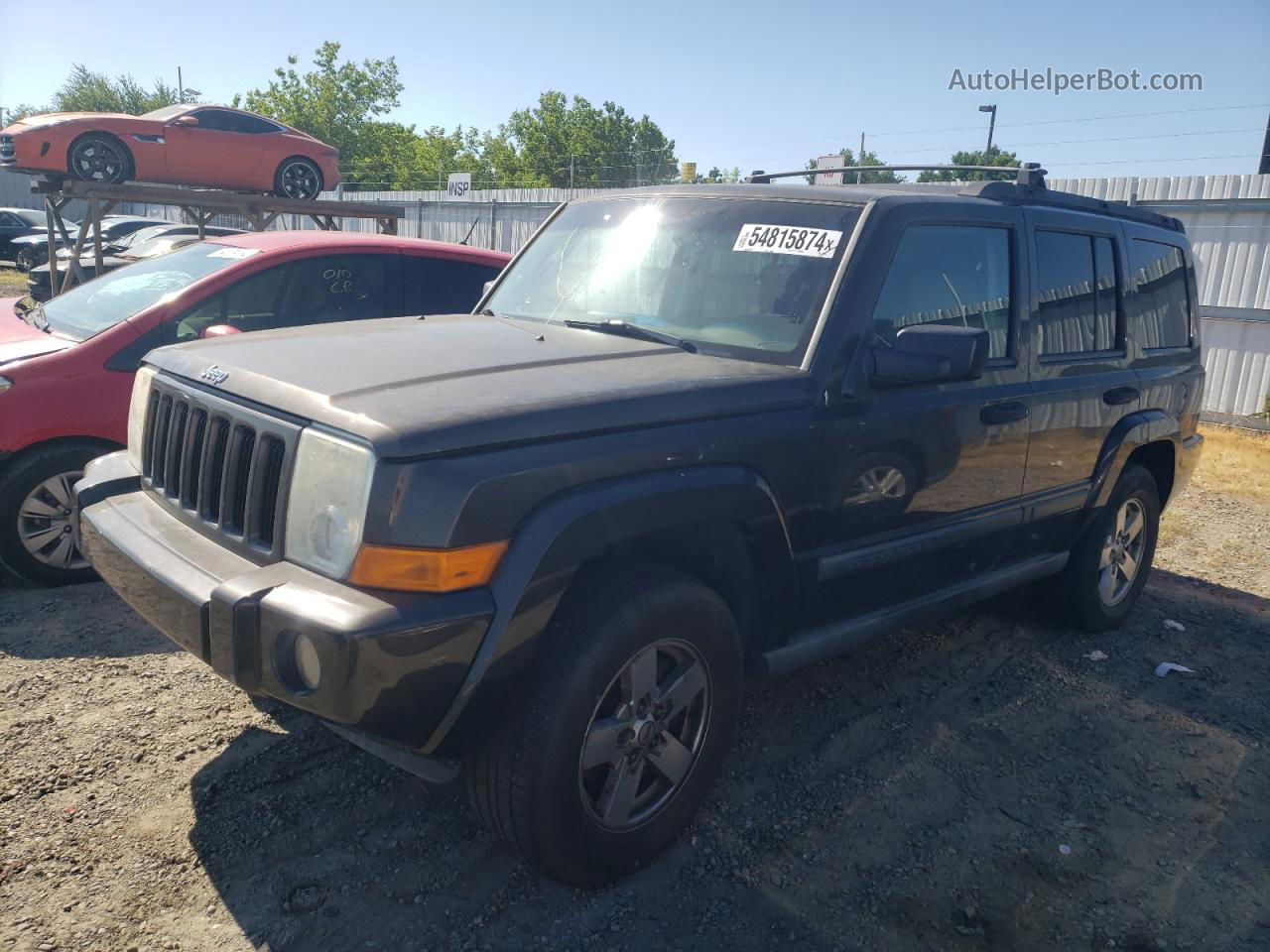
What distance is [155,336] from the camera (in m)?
4.96


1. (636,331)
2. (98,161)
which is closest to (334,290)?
(636,331)

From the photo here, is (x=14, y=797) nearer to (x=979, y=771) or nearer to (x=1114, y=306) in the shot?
(x=979, y=771)

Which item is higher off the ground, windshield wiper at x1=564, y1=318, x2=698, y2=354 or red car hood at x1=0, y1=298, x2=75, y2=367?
windshield wiper at x1=564, y1=318, x2=698, y2=354

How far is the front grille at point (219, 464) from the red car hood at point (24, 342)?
6.79 ft

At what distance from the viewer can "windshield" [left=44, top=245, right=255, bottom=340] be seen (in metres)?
5.17

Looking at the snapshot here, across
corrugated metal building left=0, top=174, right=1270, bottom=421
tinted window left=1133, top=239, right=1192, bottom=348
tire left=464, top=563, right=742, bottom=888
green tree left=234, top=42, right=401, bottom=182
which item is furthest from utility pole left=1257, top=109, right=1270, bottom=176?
green tree left=234, top=42, right=401, bottom=182

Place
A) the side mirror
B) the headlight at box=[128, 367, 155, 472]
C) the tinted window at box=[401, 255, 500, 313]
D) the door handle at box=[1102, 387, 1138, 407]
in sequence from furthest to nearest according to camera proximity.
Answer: the tinted window at box=[401, 255, 500, 313] → the door handle at box=[1102, 387, 1138, 407] → the headlight at box=[128, 367, 155, 472] → the side mirror

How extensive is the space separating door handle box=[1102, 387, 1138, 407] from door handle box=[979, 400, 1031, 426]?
790 mm

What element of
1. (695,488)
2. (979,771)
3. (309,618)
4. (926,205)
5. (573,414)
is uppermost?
(926,205)

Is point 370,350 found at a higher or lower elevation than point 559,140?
lower

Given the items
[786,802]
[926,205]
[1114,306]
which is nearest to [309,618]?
[786,802]

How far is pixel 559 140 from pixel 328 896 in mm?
59879

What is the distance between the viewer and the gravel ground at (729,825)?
8.66ft

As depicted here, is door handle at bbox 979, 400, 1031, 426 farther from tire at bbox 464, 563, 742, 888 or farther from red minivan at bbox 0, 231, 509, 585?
red minivan at bbox 0, 231, 509, 585
